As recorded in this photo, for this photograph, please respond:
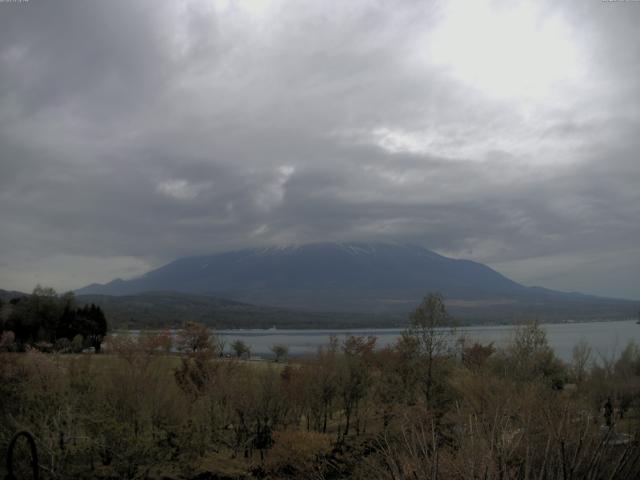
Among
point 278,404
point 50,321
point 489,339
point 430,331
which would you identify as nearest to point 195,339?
point 278,404

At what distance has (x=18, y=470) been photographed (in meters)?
20.8

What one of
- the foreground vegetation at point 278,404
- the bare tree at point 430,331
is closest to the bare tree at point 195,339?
the foreground vegetation at point 278,404

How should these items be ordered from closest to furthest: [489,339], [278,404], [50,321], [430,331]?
[278,404]
[430,331]
[489,339]
[50,321]

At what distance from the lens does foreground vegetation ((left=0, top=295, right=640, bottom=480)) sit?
22.7 m

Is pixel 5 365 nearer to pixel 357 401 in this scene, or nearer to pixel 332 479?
pixel 332 479

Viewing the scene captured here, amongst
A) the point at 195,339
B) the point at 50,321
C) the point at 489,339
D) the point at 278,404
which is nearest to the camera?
the point at 278,404

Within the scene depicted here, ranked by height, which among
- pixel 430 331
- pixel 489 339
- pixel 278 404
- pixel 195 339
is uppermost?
pixel 430 331

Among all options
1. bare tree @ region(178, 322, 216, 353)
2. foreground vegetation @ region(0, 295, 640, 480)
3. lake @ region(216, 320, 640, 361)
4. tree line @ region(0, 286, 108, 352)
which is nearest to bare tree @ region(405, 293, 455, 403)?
foreground vegetation @ region(0, 295, 640, 480)

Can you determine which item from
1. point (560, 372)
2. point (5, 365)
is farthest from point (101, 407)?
point (560, 372)

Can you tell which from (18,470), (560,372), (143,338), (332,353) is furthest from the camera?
(560,372)

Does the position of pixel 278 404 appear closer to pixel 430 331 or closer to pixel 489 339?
pixel 430 331

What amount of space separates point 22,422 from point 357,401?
21.3 m

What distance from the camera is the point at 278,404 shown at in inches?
1319

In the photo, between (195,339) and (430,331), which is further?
(195,339)
